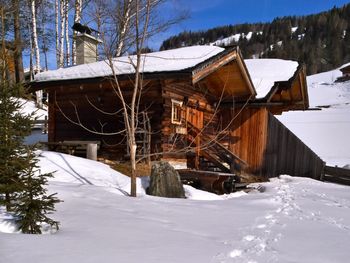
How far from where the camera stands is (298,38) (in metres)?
114

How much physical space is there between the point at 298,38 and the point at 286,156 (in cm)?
10562

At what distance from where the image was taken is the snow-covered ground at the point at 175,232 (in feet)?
11.7

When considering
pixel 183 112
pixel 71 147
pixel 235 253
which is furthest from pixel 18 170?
pixel 183 112

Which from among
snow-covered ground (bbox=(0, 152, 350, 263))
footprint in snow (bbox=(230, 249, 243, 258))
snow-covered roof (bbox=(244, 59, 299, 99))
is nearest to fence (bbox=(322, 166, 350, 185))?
snow-covered roof (bbox=(244, 59, 299, 99))

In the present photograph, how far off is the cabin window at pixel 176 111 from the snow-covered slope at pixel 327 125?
51.4ft

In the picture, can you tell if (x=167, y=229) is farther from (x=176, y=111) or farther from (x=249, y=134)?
(x=249, y=134)

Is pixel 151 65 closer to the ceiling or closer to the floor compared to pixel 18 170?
closer to the ceiling

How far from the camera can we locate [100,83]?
12016 mm

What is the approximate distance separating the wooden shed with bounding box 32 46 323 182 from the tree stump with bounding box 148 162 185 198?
1329 mm

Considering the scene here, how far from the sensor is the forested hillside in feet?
319

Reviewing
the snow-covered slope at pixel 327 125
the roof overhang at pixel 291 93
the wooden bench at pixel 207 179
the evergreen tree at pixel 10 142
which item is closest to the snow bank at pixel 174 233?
the evergreen tree at pixel 10 142

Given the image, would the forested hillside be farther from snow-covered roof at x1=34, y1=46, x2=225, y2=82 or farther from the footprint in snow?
the footprint in snow

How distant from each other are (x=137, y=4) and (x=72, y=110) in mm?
7139

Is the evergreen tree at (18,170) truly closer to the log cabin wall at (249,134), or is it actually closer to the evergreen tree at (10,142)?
the evergreen tree at (10,142)
